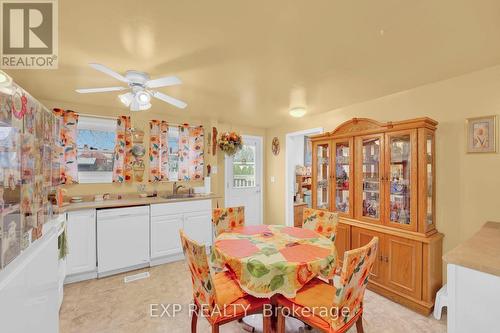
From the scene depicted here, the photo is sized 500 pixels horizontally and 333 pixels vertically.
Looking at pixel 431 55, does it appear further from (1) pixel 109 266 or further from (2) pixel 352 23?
(1) pixel 109 266

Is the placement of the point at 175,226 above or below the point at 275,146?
below

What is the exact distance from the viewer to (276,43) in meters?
1.66

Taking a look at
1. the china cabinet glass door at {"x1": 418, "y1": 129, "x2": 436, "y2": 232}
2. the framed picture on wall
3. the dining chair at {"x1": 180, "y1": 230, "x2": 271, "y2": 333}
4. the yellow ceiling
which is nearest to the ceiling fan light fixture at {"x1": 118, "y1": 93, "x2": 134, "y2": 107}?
the yellow ceiling

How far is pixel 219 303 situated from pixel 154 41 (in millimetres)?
1877

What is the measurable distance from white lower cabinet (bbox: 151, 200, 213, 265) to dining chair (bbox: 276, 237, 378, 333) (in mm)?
2156

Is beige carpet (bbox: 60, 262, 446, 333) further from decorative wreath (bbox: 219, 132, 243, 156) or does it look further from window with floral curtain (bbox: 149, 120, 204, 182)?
decorative wreath (bbox: 219, 132, 243, 156)

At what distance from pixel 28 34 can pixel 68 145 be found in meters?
1.91

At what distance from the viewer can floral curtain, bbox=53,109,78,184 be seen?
9.85 ft

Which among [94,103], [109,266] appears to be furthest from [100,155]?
Result: [109,266]

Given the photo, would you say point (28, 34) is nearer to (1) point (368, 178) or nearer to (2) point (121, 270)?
(2) point (121, 270)

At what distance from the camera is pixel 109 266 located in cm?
287

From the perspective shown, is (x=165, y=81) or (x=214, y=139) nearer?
(x=165, y=81)

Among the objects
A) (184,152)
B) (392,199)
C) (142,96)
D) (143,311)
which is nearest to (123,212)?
(143,311)

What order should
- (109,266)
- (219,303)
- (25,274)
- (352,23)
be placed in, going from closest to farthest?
(25,274)
(352,23)
(219,303)
(109,266)
